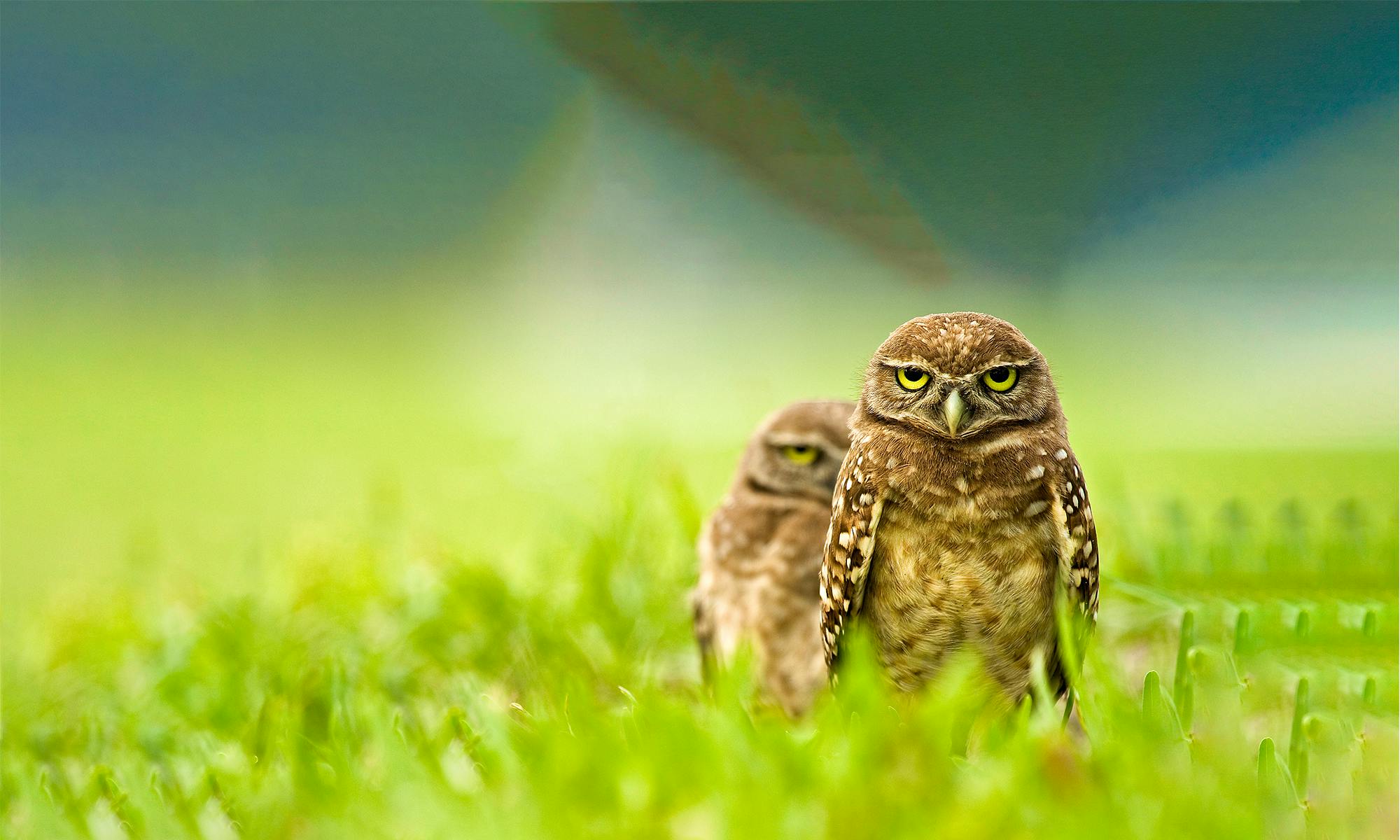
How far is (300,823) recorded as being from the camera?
1.77m

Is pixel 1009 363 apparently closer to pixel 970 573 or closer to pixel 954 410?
pixel 954 410

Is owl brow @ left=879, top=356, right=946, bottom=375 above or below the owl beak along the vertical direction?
above

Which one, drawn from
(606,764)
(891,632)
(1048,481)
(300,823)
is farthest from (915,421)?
(300,823)

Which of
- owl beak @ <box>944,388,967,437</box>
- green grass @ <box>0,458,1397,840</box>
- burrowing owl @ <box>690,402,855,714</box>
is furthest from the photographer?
burrowing owl @ <box>690,402,855,714</box>

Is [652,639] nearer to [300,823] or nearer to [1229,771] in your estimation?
[300,823]

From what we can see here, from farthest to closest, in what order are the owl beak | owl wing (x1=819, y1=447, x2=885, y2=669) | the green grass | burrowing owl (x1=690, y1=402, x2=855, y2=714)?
burrowing owl (x1=690, y1=402, x2=855, y2=714) → owl wing (x1=819, y1=447, x2=885, y2=669) → the owl beak → the green grass

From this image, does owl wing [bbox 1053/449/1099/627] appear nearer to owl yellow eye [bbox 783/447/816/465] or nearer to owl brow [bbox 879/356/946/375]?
owl brow [bbox 879/356/946/375]

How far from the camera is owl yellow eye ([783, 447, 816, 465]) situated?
3182mm

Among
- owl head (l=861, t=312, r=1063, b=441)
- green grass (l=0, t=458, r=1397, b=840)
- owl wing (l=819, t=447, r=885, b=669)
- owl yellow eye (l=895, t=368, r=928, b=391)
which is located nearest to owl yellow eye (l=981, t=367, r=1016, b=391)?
owl head (l=861, t=312, r=1063, b=441)

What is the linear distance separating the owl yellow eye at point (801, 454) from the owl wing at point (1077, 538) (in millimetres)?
1101

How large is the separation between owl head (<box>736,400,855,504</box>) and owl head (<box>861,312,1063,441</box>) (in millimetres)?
937

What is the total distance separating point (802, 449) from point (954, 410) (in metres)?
1.17

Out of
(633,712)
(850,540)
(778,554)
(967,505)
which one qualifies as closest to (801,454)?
(778,554)

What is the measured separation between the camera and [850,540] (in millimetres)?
2184
